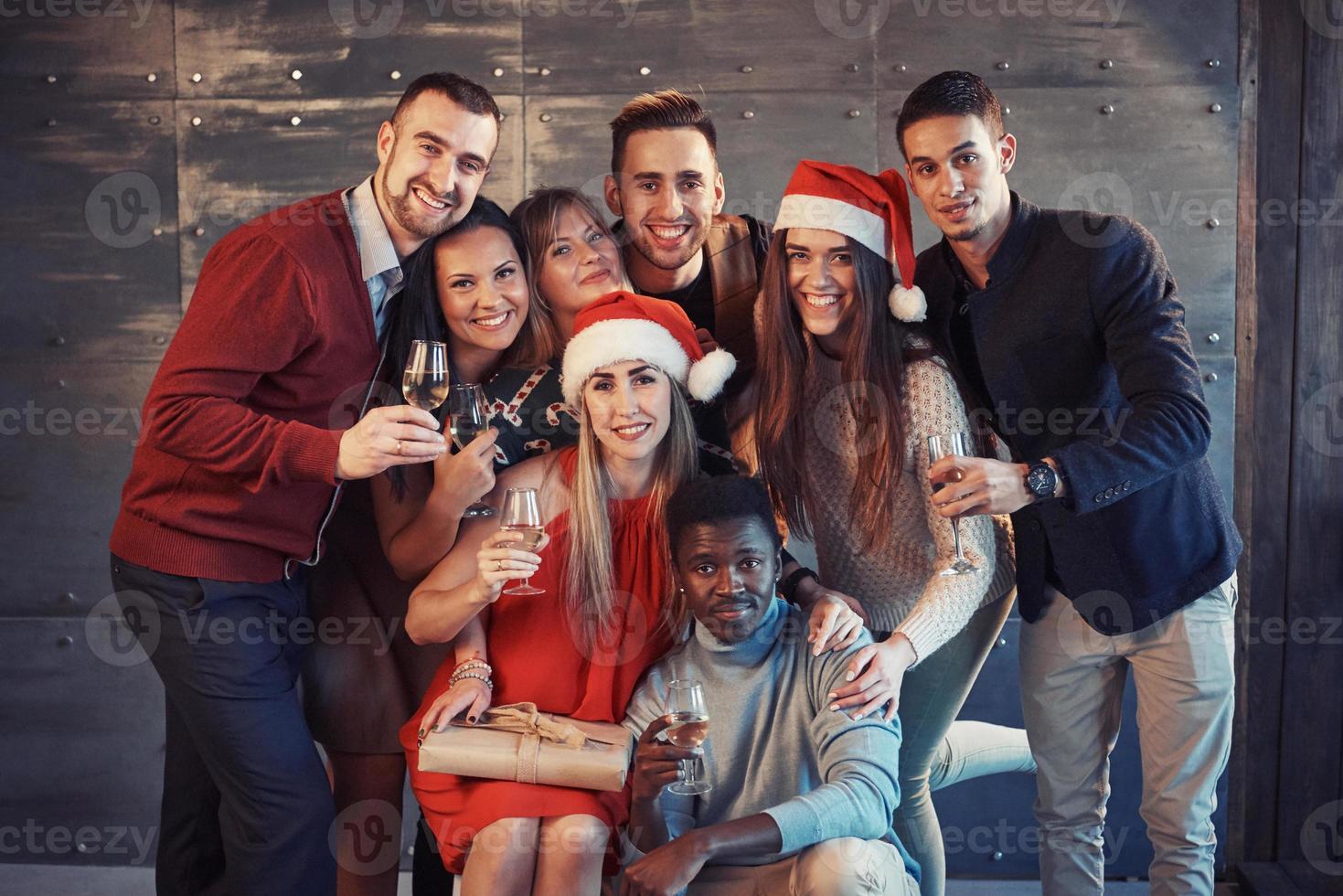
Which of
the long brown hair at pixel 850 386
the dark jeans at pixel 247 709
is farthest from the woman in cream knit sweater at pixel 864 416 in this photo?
the dark jeans at pixel 247 709

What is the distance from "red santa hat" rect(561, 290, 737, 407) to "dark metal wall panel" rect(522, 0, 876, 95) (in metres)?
1.56

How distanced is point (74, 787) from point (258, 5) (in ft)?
9.48

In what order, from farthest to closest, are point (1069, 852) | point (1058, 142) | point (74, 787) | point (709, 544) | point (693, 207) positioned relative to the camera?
point (74, 787), point (1058, 142), point (693, 207), point (1069, 852), point (709, 544)

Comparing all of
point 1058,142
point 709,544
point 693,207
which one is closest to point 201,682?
→ point 709,544

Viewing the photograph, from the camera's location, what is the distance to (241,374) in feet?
8.32

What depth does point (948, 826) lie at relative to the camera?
4.34 meters

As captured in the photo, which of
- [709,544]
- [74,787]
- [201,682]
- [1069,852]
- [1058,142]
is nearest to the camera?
[709,544]

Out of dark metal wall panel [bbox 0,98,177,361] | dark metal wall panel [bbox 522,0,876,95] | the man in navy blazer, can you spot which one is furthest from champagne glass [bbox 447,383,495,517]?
Answer: dark metal wall panel [bbox 0,98,177,361]

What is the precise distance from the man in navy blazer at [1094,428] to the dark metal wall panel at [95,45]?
281 centimetres

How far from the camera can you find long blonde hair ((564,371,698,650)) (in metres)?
2.65

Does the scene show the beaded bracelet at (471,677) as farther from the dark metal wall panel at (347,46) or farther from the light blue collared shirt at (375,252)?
the dark metal wall panel at (347,46)

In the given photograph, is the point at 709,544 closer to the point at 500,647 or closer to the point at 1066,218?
the point at 500,647

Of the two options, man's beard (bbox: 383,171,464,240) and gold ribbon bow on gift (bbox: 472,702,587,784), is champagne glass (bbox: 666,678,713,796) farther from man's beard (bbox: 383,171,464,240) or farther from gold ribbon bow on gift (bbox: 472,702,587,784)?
man's beard (bbox: 383,171,464,240)

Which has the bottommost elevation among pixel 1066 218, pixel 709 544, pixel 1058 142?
pixel 709 544
